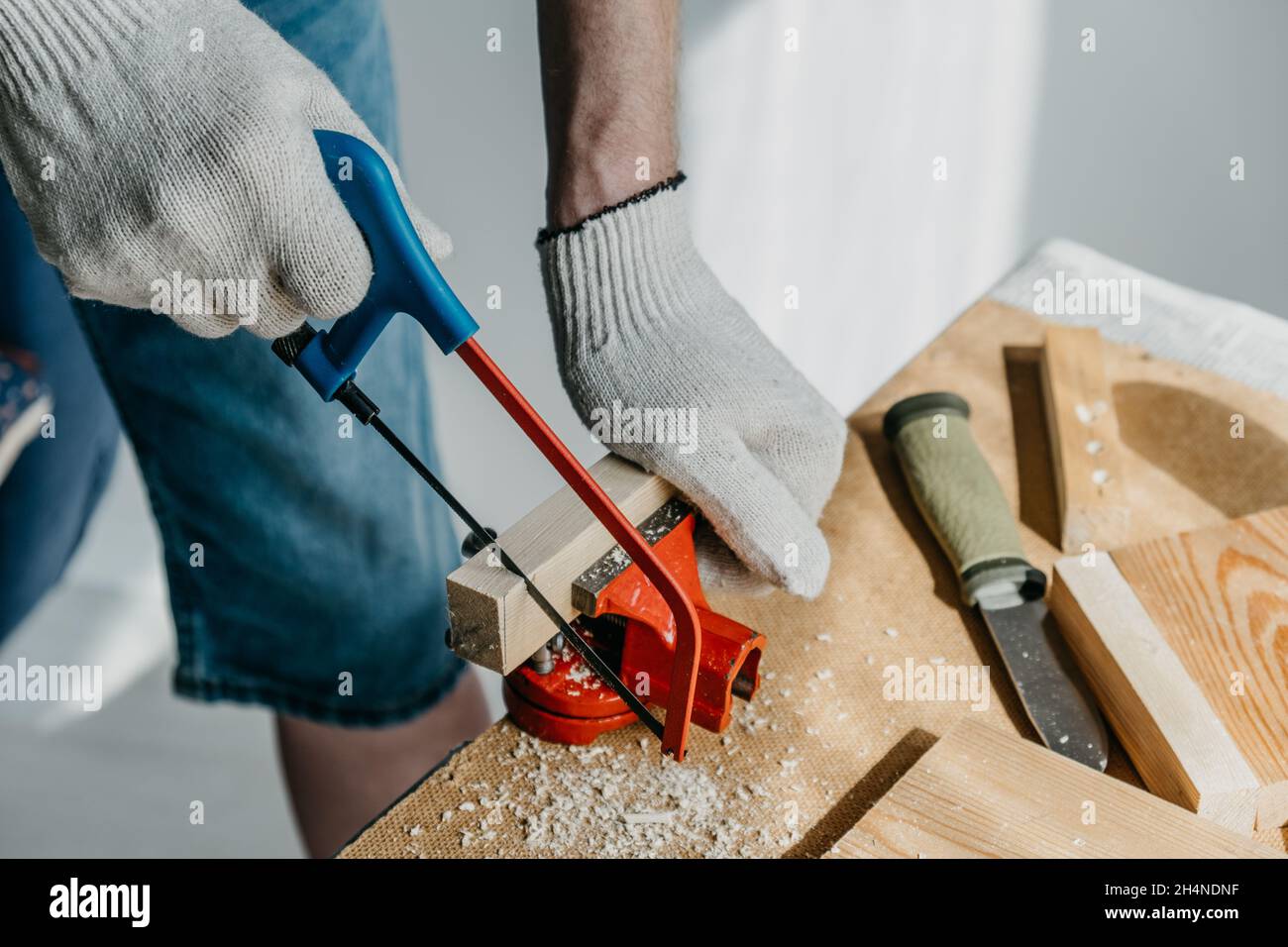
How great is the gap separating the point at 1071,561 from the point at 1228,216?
1601 millimetres

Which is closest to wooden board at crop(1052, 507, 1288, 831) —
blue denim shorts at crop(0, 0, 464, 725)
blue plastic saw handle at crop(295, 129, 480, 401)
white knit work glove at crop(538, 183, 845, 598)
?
white knit work glove at crop(538, 183, 845, 598)

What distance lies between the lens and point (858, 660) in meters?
0.96

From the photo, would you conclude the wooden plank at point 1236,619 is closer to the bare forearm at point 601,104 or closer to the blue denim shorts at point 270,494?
the bare forearm at point 601,104

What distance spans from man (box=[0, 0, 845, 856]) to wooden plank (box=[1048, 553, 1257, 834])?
0.22 metres

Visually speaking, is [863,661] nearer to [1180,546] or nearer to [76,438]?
[1180,546]

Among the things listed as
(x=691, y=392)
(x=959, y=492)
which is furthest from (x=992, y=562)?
(x=691, y=392)

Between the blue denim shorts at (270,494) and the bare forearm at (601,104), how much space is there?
0.37 metres

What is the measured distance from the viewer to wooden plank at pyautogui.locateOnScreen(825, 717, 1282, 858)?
772 millimetres

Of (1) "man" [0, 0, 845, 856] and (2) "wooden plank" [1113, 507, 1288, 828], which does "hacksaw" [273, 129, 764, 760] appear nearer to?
(1) "man" [0, 0, 845, 856]

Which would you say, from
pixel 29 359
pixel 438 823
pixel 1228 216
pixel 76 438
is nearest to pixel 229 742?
pixel 76 438

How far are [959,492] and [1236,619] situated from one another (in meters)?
0.25

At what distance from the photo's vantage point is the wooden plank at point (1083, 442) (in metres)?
1.08

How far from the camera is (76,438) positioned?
165 cm

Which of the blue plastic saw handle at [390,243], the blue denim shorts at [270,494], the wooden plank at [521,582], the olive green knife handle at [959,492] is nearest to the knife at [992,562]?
the olive green knife handle at [959,492]
